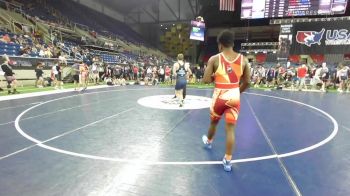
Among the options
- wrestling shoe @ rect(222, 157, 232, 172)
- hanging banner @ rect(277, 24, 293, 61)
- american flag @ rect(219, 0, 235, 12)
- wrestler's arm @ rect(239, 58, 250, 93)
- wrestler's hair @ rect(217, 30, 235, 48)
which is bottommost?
wrestling shoe @ rect(222, 157, 232, 172)

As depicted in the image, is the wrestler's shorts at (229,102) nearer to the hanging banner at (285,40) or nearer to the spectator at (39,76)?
the spectator at (39,76)

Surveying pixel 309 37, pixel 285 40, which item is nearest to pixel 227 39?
pixel 285 40

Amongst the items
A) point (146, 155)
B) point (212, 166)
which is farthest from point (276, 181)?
point (146, 155)

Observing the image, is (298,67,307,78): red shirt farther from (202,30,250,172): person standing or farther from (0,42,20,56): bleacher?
(0,42,20,56): bleacher

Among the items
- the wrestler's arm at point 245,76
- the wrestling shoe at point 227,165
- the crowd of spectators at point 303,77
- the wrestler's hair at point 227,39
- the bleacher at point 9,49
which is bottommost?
the wrestling shoe at point 227,165

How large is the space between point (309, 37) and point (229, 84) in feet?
81.8

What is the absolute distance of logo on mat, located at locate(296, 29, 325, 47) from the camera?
24391 millimetres

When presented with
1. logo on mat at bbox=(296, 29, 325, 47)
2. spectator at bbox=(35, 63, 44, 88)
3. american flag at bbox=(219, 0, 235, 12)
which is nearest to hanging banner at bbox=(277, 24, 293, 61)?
logo on mat at bbox=(296, 29, 325, 47)

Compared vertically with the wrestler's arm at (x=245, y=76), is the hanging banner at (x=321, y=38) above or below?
above

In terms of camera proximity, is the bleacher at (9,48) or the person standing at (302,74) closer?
the bleacher at (9,48)

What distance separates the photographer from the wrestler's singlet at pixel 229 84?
3.50 m

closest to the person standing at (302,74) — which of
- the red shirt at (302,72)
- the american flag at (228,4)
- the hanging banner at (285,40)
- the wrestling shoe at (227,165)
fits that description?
the red shirt at (302,72)

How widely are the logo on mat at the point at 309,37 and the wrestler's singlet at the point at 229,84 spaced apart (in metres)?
24.5

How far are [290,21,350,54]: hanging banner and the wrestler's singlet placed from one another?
24247 mm
